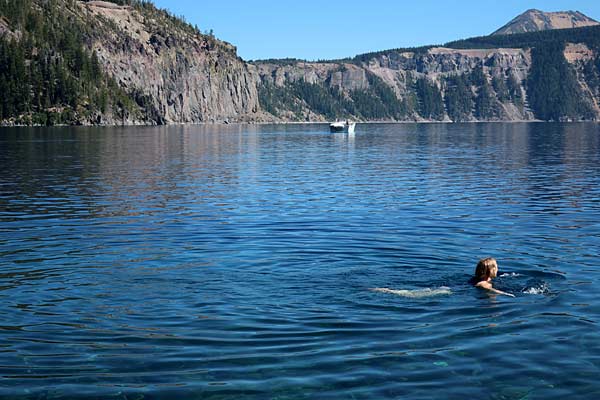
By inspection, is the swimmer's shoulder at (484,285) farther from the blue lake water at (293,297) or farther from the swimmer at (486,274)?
the blue lake water at (293,297)

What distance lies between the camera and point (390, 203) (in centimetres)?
3881

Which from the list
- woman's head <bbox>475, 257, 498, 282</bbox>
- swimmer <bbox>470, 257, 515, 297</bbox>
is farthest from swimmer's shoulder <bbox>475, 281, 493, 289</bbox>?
woman's head <bbox>475, 257, 498, 282</bbox>

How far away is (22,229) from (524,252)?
66.4 ft

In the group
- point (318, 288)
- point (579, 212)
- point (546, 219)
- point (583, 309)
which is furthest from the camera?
point (579, 212)

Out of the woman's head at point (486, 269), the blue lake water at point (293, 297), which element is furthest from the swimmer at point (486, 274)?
the blue lake water at point (293, 297)

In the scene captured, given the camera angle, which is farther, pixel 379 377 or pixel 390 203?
pixel 390 203

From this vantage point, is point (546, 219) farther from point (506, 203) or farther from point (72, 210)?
point (72, 210)

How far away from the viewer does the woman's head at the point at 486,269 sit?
61.1 ft

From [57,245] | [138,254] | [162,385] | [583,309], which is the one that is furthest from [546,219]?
[162,385]

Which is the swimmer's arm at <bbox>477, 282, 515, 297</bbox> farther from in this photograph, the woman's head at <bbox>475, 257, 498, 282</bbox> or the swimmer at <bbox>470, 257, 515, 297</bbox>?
the woman's head at <bbox>475, 257, 498, 282</bbox>

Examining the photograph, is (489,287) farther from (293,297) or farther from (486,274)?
(293,297)

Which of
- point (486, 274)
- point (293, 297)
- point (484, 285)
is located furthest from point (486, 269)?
point (293, 297)

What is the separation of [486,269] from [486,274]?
21 cm

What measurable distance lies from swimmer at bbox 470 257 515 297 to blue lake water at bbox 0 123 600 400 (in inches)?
10.8
